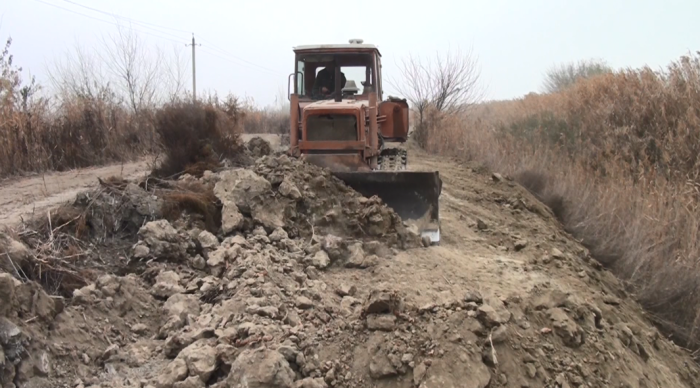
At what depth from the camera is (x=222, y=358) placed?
9.78ft

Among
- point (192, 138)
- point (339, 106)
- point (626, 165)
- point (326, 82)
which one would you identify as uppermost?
point (326, 82)

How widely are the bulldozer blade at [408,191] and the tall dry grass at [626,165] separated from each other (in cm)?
201

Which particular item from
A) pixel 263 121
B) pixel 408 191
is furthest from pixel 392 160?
pixel 263 121

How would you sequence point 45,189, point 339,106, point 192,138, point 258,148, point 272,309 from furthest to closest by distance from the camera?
point 258,148, point 192,138, point 45,189, point 339,106, point 272,309

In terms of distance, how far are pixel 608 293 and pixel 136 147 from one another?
33.2 feet

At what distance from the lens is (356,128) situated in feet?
22.4

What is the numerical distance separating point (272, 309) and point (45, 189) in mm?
5503

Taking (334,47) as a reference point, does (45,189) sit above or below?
below

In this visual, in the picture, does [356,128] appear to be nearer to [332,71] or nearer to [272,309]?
[332,71]

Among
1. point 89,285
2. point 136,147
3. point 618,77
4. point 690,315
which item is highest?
point 618,77

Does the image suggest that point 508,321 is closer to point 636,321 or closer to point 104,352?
point 636,321

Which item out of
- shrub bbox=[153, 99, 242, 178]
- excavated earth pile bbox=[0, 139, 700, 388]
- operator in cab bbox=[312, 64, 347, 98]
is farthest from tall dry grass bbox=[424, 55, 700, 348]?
shrub bbox=[153, 99, 242, 178]

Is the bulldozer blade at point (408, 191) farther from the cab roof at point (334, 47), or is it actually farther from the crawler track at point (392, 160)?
the cab roof at point (334, 47)

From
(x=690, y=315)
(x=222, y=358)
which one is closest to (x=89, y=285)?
(x=222, y=358)
